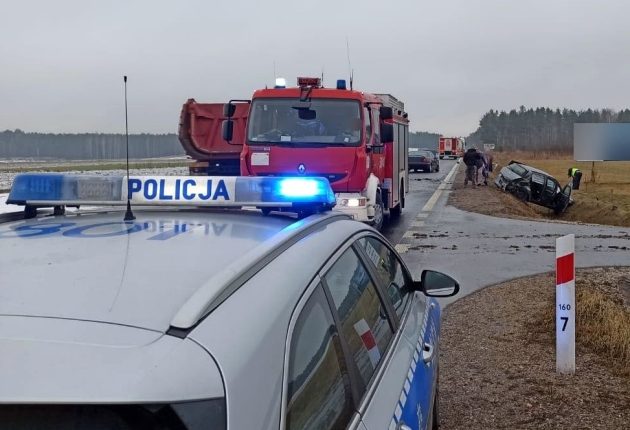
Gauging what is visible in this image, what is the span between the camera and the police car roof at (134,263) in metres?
1.59

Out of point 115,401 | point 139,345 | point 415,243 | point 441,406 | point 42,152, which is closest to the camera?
point 115,401

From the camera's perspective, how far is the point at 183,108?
66.0 feet

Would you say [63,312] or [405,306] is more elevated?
[63,312]

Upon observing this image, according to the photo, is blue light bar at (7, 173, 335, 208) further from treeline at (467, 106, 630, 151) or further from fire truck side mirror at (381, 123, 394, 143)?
treeline at (467, 106, 630, 151)

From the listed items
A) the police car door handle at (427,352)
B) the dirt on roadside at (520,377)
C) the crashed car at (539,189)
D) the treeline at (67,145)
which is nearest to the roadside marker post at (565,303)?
the dirt on roadside at (520,377)

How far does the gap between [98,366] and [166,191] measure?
6.28 feet

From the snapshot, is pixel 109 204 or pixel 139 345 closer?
pixel 139 345

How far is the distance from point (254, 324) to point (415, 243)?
1141 cm

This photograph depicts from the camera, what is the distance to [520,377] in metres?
5.09

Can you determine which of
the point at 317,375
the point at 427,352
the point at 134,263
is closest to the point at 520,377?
the point at 427,352

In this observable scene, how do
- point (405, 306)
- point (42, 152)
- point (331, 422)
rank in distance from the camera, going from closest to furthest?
point (331, 422) → point (405, 306) → point (42, 152)

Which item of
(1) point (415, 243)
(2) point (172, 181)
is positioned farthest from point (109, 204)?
(1) point (415, 243)

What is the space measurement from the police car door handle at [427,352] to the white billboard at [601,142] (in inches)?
1609

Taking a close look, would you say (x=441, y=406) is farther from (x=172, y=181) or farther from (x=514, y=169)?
(x=514, y=169)
